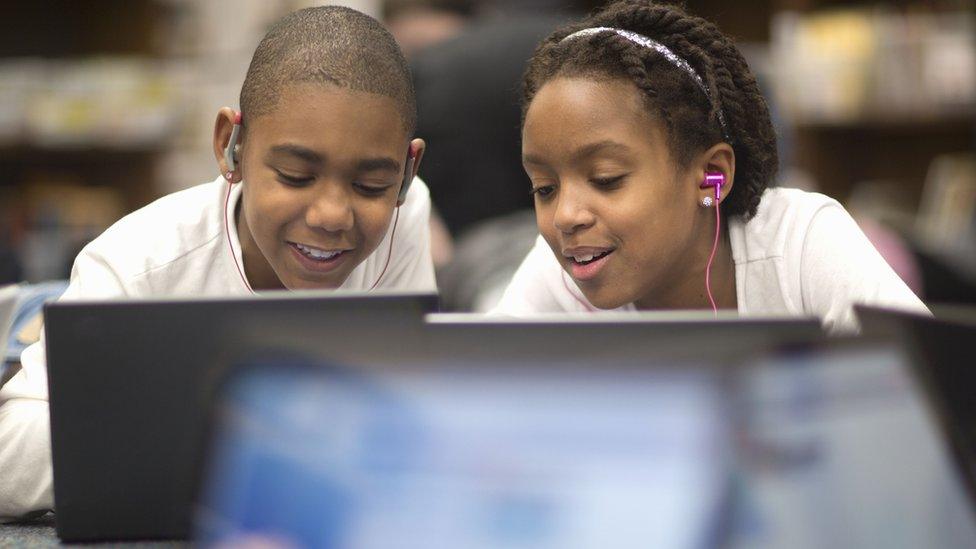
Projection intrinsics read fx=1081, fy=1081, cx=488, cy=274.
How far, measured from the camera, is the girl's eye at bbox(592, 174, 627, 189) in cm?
108

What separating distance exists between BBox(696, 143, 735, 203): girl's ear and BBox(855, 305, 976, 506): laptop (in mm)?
599

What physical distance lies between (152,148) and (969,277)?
7.58 ft

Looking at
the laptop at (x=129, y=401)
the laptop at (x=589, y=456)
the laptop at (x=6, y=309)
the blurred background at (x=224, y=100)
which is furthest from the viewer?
the blurred background at (x=224, y=100)

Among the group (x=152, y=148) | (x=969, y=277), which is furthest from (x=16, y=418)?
(x=152, y=148)

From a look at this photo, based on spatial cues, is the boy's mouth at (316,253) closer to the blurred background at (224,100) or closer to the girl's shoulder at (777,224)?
the girl's shoulder at (777,224)

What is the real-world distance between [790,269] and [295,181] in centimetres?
53

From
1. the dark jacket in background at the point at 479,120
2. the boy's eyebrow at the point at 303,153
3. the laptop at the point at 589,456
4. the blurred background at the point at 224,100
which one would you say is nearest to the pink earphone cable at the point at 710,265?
the boy's eyebrow at the point at 303,153

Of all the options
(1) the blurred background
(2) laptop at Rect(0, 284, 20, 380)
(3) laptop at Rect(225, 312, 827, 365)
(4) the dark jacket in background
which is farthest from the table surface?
(1) the blurred background

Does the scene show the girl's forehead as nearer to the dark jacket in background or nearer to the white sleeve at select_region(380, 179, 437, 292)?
the white sleeve at select_region(380, 179, 437, 292)

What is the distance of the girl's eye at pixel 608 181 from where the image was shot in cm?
108

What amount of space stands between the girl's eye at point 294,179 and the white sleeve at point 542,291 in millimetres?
262

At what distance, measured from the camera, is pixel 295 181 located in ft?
3.71

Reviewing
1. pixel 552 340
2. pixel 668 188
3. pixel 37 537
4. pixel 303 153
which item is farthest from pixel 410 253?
pixel 552 340

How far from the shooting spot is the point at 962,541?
0.55 meters
